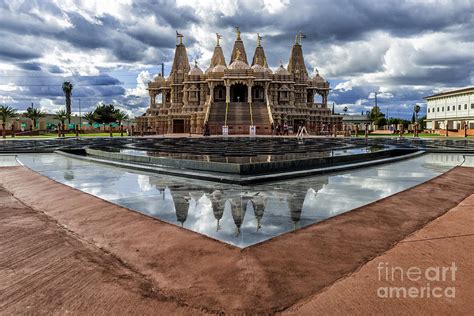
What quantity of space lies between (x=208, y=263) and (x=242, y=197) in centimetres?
280

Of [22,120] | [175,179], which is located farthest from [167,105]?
[175,179]

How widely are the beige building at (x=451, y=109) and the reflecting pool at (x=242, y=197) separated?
7303 cm

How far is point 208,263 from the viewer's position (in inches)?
134

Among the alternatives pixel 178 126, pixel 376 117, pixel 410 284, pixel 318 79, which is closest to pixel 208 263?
pixel 410 284

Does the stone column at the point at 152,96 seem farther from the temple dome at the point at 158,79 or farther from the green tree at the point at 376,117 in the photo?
the green tree at the point at 376,117

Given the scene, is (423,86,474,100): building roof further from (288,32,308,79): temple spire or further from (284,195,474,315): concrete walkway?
(284,195,474,315): concrete walkway

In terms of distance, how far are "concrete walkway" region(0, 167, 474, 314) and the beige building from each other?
76436 millimetres

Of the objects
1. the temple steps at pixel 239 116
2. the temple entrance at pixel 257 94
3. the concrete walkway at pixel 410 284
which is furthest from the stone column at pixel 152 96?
the concrete walkway at pixel 410 284

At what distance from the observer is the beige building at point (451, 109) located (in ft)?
242

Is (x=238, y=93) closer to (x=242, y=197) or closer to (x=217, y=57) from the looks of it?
(x=217, y=57)

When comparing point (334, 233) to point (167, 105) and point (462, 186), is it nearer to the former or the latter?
point (462, 186)

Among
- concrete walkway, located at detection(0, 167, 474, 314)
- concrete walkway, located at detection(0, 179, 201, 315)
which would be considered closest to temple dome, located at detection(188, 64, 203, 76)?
concrete walkway, located at detection(0, 167, 474, 314)

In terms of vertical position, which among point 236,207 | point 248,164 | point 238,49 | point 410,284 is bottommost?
point 410,284

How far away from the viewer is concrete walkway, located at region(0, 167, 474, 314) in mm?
2748
